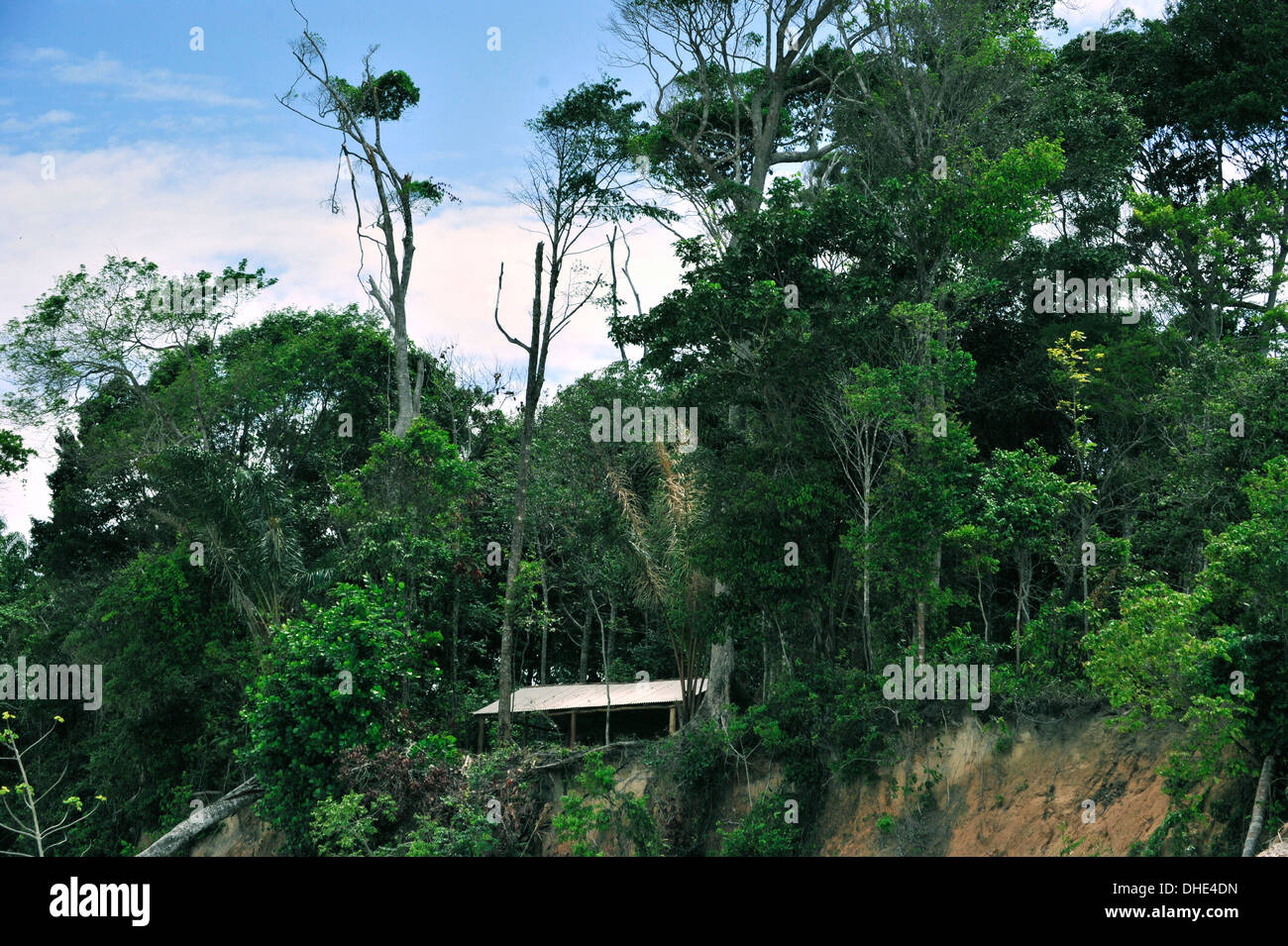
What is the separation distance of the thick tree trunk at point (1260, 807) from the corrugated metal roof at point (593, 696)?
492 inches

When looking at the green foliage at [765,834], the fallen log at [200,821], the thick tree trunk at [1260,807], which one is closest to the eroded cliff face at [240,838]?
the fallen log at [200,821]

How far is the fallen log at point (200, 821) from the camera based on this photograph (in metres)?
20.2

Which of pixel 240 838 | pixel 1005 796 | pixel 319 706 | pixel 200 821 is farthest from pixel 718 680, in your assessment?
pixel 200 821

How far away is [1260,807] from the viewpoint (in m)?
10.4

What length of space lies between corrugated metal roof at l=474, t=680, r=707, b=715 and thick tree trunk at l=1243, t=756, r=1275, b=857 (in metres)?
12.5

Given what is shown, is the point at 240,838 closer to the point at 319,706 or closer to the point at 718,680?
the point at 319,706

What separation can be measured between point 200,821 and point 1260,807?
17.5 metres

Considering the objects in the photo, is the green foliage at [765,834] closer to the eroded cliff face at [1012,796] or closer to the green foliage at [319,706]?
the eroded cliff face at [1012,796]

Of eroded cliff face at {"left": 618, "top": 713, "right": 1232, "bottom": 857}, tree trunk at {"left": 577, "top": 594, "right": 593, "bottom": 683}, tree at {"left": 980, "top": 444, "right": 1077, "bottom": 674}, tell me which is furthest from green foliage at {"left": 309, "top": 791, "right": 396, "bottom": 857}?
tree at {"left": 980, "top": 444, "right": 1077, "bottom": 674}

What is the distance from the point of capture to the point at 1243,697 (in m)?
10.5

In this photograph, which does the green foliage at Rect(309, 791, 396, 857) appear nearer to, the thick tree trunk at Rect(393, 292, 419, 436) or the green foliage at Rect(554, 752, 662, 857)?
the green foliage at Rect(554, 752, 662, 857)

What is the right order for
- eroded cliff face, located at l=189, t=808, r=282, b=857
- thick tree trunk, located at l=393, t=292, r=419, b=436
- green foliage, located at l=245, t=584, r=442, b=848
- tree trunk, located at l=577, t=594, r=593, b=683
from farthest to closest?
tree trunk, located at l=577, t=594, r=593, b=683
thick tree trunk, located at l=393, t=292, r=419, b=436
eroded cliff face, located at l=189, t=808, r=282, b=857
green foliage, located at l=245, t=584, r=442, b=848

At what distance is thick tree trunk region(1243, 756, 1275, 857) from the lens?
10.2 m
